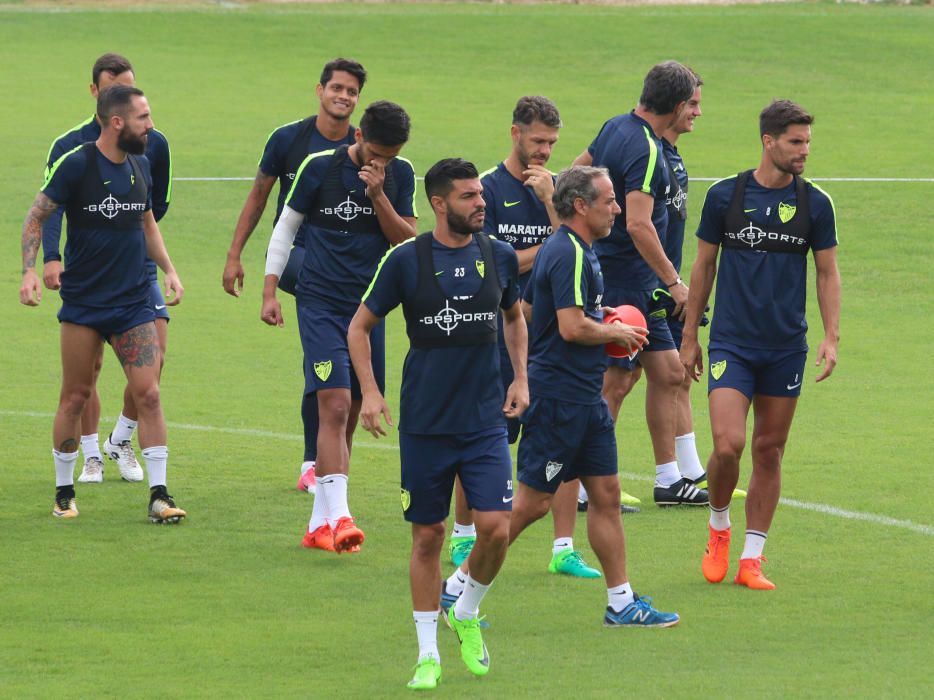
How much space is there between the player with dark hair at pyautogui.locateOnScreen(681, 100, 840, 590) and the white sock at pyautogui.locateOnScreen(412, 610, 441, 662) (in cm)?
209

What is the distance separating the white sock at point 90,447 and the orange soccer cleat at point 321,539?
229 cm

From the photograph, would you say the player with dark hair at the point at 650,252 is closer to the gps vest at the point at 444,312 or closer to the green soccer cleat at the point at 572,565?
the green soccer cleat at the point at 572,565

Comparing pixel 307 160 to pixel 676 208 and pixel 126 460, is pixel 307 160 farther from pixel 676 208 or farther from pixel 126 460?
pixel 126 460

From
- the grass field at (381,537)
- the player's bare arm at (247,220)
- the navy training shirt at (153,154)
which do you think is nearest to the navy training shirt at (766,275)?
the grass field at (381,537)

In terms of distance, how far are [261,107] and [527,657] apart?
83.4ft

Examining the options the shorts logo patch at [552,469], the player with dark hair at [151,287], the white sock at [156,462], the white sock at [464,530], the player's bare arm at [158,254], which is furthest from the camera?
the player with dark hair at [151,287]

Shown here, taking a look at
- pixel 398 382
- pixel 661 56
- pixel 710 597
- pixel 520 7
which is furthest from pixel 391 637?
pixel 520 7

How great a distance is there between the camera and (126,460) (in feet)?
37.3

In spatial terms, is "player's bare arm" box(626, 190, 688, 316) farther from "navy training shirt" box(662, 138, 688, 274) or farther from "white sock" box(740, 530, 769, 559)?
"white sock" box(740, 530, 769, 559)

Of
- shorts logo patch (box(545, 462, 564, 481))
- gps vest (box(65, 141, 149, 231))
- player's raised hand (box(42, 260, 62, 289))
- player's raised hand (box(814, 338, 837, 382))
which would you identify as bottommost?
shorts logo patch (box(545, 462, 564, 481))

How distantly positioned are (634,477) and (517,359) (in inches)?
151

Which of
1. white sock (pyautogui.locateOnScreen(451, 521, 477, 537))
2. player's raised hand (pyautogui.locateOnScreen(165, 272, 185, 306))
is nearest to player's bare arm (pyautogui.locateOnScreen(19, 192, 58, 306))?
player's raised hand (pyautogui.locateOnScreen(165, 272, 185, 306))

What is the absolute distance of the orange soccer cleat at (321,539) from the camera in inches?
377

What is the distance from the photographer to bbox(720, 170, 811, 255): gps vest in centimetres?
862
